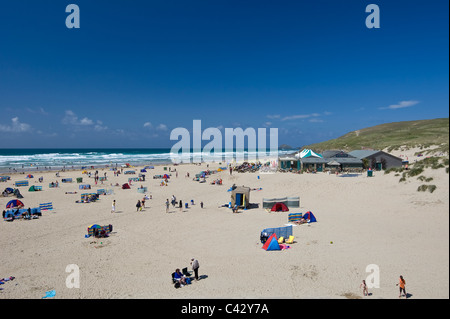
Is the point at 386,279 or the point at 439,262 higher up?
the point at 439,262

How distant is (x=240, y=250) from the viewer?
11.7 m

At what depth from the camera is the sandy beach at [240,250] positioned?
672 cm

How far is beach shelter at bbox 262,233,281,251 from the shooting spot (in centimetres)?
1141

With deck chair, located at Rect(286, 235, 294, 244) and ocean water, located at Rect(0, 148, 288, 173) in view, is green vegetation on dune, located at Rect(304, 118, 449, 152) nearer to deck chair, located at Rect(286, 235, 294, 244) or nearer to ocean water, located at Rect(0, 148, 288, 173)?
deck chair, located at Rect(286, 235, 294, 244)

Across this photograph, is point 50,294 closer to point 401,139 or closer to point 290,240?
point 290,240

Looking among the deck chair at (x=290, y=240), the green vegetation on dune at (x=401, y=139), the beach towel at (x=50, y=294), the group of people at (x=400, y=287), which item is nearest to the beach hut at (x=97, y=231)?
the beach towel at (x=50, y=294)

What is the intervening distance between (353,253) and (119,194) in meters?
23.1

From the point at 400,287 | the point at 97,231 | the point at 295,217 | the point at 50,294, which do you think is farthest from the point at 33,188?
the point at 400,287

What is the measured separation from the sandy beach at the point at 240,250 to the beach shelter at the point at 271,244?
0.25 m

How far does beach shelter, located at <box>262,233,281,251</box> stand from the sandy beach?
0.25 meters

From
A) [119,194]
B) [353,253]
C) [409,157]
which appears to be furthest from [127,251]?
[409,157]

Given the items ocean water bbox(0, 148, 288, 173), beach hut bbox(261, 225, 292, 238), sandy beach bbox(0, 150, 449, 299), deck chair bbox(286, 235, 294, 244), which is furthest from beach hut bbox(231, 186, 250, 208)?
ocean water bbox(0, 148, 288, 173)

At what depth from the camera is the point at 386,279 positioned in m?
7.97
